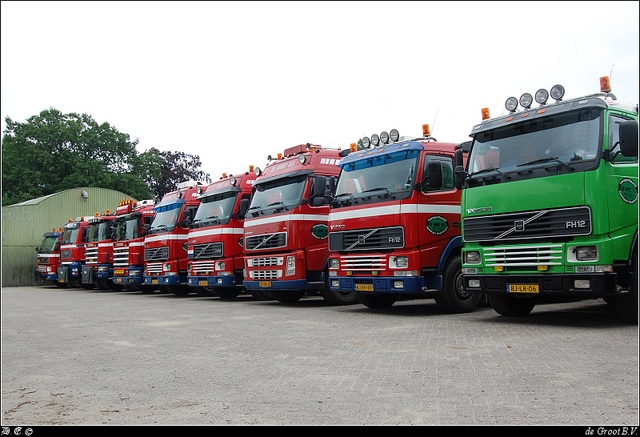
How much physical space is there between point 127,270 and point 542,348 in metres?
18.7

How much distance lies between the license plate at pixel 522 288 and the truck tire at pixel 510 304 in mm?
1338

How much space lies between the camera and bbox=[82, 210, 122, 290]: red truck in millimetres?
25609

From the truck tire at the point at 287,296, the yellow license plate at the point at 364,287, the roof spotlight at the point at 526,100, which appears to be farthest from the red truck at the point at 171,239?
the roof spotlight at the point at 526,100

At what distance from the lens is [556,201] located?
864 cm

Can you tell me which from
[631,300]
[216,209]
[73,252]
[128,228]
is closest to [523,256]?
[631,300]

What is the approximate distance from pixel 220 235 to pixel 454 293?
750 cm

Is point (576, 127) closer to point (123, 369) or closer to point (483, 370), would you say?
point (483, 370)

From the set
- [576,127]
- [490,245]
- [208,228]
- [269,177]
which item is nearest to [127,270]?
[208,228]

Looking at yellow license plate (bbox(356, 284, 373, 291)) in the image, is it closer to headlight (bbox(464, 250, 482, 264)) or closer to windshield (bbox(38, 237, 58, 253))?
headlight (bbox(464, 250, 482, 264))

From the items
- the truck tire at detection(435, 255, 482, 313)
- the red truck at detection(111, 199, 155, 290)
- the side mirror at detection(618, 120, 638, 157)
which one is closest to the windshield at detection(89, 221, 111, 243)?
the red truck at detection(111, 199, 155, 290)

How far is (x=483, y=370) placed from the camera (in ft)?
19.9

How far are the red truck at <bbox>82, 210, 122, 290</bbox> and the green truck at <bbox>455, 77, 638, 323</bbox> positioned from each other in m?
18.9

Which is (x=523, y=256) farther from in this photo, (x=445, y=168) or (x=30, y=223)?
(x=30, y=223)

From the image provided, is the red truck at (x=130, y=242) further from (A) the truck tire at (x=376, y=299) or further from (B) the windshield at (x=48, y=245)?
(A) the truck tire at (x=376, y=299)
